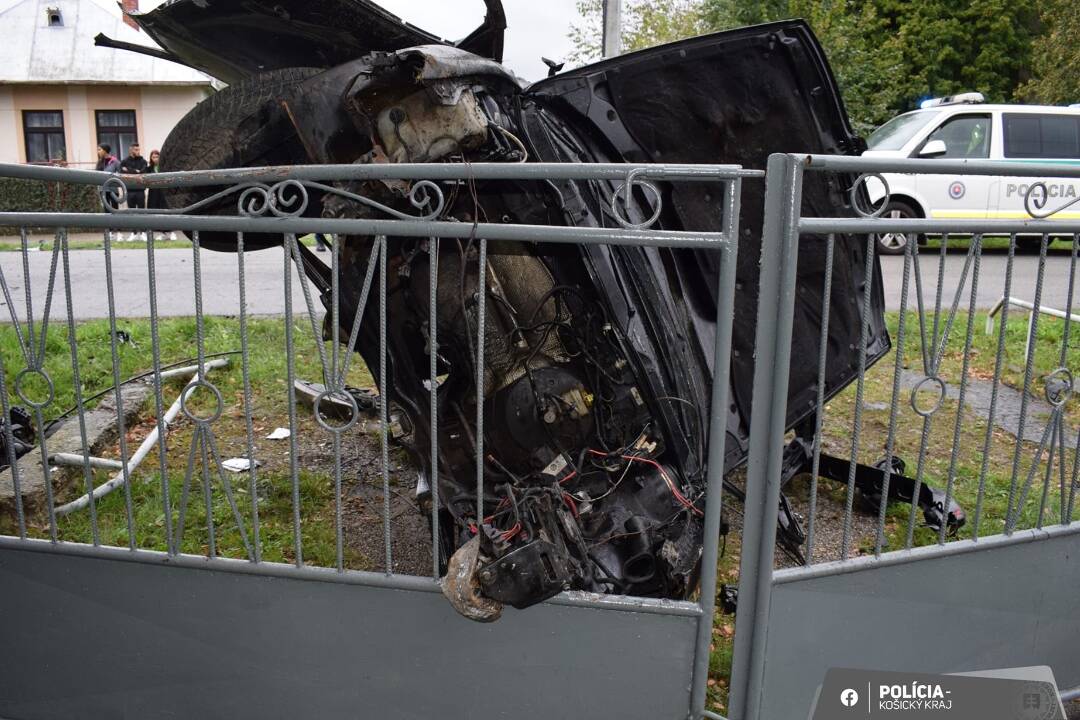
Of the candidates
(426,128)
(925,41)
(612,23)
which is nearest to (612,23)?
(612,23)

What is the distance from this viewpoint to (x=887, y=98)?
1853cm

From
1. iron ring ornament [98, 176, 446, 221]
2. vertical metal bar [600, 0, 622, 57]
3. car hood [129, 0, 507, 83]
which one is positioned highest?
vertical metal bar [600, 0, 622, 57]

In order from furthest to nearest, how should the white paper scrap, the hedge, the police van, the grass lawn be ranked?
the hedge
the police van
the white paper scrap
the grass lawn

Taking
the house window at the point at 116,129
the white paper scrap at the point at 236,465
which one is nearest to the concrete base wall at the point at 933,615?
the white paper scrap at the point at 236,465

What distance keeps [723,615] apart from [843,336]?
4.21 ft

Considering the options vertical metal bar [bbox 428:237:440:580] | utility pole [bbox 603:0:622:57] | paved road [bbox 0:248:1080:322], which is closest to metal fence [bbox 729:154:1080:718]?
vertical metal bar [bbox 428:237:440:580]

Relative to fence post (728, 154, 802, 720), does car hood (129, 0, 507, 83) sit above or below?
above

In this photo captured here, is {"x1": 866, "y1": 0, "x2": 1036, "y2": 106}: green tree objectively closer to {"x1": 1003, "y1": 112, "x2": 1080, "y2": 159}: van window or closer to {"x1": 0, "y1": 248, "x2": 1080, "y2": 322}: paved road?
{"x1": 1003, "y1": 112, "x2": 1080, "y2": 159}: van window

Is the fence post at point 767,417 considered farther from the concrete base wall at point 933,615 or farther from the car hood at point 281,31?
the car hood at point 281,31

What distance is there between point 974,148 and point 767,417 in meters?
12.1

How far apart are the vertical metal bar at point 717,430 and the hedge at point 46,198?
16095 millimetres

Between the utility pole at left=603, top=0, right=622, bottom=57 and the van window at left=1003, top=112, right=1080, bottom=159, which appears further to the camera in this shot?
the van window at left=1003, top=112, right=1080, bottom=159

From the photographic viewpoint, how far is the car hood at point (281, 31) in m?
2.53

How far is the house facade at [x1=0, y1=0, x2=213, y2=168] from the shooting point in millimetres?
26578
